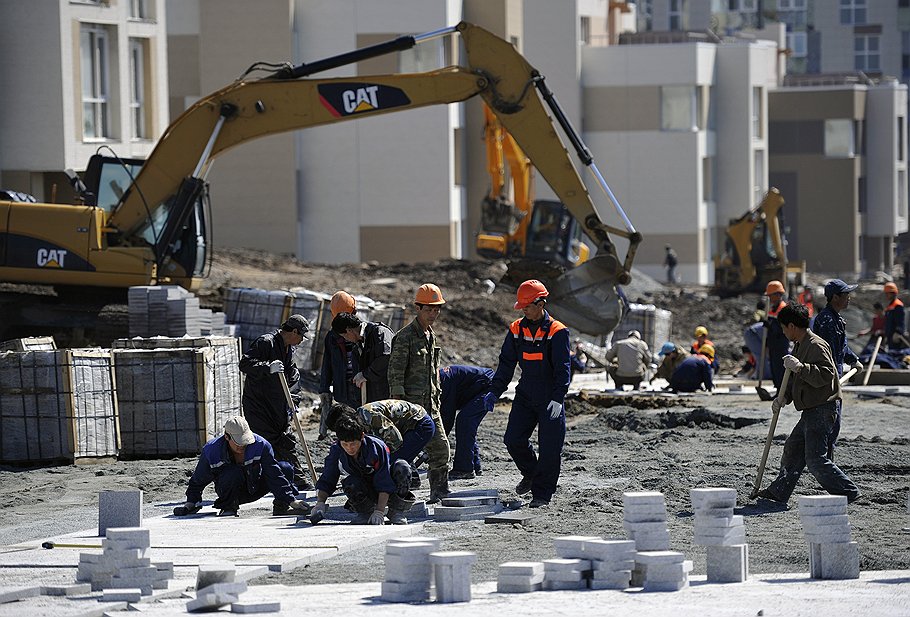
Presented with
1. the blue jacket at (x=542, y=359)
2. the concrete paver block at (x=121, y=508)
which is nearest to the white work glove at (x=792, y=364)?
the blue jacket at (x=542, y=359)

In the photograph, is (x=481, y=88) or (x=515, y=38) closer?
(x=481, y=88)

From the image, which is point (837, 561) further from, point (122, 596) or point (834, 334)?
point (834, 334)

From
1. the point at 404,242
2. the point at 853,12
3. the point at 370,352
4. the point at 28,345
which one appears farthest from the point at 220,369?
the point at 853,12

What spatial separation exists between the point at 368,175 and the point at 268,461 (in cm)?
3387

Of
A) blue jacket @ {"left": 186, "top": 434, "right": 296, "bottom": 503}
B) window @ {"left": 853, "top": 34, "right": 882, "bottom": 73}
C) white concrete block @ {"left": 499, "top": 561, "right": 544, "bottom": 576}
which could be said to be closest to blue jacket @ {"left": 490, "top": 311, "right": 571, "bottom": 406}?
blue jacket @ {"left": 186, "top": 434, "right": 296, "bottom": 503}

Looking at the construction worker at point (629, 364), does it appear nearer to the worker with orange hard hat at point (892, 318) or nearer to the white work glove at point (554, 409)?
the worker with orange hard hat at point (892, 318)

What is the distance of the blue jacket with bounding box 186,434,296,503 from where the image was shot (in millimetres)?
11875

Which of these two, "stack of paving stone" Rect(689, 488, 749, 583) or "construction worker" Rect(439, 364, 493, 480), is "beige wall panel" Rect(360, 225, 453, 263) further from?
"stack of paving stone" Rect(689, 488, 749, 583)

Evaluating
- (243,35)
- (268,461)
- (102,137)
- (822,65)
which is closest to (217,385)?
(268,461)

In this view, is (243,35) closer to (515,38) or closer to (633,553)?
(515,38)

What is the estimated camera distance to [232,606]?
841 centimetres

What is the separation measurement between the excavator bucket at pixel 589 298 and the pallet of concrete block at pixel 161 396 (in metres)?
7.17

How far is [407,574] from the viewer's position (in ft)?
28.7

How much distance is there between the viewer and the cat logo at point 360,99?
2095cm
